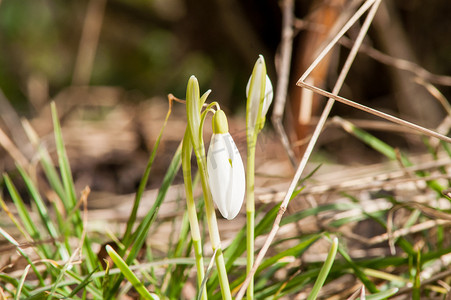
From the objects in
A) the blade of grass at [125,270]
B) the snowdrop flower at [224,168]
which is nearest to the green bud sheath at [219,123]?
the snowdrop flower at [224,168]

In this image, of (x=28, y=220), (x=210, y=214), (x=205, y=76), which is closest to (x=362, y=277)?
(x=210, y=214)

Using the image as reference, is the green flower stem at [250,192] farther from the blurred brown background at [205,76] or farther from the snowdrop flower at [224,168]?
the blurred brown background at [205,76]

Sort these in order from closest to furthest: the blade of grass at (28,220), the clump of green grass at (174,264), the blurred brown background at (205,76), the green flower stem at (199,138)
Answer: the green flower stem at (199,138)
the clump of green grass at (174,264)
the blade of grass at (28,220)
the blurred brown background at (205,76)

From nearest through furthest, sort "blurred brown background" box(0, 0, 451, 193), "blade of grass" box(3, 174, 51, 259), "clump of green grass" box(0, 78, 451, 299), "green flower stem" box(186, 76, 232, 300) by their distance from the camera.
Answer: "green flower stem" box(186, 76, 232, 300)
"clump of green grass" box(0, 78, 451, 299)
"blade of grass" box(3, 174, 51, 259)
"blurred brown background" box(0, 0, 451, 193)

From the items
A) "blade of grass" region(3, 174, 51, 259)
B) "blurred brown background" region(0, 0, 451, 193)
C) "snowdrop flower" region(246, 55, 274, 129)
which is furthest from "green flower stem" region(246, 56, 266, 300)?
"blurred brown background" region(0, 0, 451, 193)

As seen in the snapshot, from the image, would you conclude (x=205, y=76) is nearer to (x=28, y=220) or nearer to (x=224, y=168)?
(x=28, y=220)

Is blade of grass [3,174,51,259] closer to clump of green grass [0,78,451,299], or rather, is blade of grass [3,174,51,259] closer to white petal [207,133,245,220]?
clump of green grass [0,78,451,299]

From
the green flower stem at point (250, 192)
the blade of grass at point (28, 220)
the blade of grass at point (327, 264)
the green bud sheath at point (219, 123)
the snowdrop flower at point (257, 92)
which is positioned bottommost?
the blade of grass at point (28, 220)

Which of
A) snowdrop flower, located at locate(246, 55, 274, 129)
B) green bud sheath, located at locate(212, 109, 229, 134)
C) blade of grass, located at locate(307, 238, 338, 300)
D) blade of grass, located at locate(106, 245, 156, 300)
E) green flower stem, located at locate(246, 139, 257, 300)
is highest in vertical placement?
snowdrop flower, located at locate(246, 55, 274, 129)
